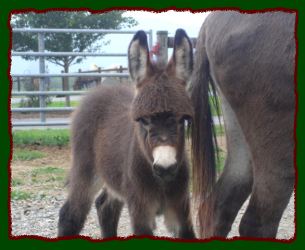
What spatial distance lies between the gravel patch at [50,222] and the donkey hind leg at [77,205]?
435mm

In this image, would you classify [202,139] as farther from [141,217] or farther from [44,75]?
[44,75]

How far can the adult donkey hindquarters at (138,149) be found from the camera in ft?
8.45

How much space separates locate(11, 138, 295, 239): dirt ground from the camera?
4.28 meters

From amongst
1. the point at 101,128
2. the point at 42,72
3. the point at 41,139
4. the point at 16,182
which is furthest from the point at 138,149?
the point at 42,72

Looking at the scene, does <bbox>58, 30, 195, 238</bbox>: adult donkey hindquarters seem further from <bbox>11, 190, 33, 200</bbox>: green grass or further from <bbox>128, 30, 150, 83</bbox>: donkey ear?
<bbox>11, 190, 33, 200</bbox>: green grass

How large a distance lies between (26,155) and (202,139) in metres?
4.85

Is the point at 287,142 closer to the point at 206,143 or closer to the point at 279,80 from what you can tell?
the point at 279,80

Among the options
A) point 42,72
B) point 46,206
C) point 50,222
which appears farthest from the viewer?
point 42,72

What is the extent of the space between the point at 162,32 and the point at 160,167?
4474 millimetres

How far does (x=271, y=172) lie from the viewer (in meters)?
2.62

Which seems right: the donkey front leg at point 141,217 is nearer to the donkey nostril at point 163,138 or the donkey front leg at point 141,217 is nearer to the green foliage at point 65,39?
the donkey nostril at point 163,138

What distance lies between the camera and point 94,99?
392 cm

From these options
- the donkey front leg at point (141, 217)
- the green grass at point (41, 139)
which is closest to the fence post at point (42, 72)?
the green grass at point (41, 139)

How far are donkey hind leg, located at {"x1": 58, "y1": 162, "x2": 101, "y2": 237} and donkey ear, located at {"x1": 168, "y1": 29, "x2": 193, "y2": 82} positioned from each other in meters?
1.30
